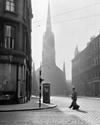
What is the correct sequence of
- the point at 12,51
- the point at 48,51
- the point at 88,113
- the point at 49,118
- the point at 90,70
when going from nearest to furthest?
the point at 49,118, the point at 88,113, the point at 12,51, the point at 90,70, the point at 48,51

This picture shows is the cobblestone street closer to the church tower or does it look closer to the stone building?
the stone building

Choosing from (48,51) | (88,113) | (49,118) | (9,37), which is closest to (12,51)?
(9,37)

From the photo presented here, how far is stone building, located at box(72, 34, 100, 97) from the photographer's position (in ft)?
274

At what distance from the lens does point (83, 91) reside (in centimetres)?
10288

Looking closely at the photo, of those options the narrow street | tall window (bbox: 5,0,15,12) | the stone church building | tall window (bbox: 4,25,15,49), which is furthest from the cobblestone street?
the stone church building

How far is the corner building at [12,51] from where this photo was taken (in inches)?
1183

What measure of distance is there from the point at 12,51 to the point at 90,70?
63100 millimetres

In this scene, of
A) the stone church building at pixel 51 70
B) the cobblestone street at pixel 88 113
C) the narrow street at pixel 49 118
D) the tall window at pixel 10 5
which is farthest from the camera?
the stone church building at pixel 51 70

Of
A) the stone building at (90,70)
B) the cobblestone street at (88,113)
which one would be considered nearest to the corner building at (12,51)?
the cobblestone street at (88,113)

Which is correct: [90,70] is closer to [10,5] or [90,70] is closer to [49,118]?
[10,5]

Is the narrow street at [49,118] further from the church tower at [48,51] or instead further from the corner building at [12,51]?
the church tower at [48,51]

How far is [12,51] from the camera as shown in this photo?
30656mm

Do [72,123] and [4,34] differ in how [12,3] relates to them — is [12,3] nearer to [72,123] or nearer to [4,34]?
[4,34]

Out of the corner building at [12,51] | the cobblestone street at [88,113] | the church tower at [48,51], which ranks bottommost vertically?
the cobblestone street at [88,113]
